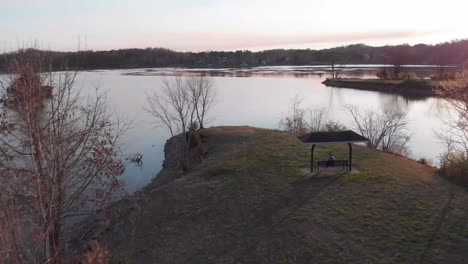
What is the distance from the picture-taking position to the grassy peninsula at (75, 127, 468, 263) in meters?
12.0

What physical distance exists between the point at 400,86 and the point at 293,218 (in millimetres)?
66964

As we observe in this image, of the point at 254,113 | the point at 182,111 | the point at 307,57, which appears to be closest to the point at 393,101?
the point at 254,113

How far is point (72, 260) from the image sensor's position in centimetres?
1273

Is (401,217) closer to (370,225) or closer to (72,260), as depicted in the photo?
(370,225)

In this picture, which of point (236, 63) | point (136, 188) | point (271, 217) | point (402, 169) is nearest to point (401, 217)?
point (271, 217)

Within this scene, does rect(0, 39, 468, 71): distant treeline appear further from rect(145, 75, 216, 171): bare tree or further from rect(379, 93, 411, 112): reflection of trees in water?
rect(145, 75, 216, 171): bare tree

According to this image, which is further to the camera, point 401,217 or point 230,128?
point 230,128

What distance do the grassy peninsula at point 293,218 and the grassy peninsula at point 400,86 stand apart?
165ft

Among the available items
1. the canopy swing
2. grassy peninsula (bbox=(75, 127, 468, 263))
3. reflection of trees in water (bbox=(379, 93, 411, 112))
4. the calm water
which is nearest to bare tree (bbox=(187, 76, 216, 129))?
the calm water

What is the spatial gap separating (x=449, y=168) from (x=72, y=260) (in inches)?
698

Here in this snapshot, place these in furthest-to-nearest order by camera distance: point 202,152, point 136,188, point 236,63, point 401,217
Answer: point 236,63 → point 202,152 → point 136,188 → point 401,217

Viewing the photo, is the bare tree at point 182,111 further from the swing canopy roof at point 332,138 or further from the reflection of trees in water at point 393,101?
the reflection of trees in water at point 393,101

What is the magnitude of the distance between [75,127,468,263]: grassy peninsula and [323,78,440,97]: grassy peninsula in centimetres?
5022

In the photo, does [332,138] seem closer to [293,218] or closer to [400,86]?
[293,218]
